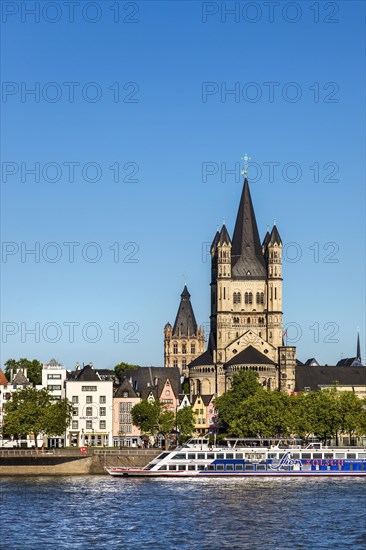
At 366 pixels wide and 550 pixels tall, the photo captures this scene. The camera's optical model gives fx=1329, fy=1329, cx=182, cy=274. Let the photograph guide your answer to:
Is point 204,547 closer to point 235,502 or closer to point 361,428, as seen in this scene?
point 235,502

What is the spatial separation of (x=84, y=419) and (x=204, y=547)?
113870 millimetres

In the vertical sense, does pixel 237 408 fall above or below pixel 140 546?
above

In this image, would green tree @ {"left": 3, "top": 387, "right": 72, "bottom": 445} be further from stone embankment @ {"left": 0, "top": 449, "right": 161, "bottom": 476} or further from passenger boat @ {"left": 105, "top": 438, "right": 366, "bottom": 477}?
passenger boat @ {"left": 105, "top": 438, "right": 366, "bottom": 477}

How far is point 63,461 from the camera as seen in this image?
15212cm

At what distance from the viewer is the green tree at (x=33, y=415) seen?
558 ft

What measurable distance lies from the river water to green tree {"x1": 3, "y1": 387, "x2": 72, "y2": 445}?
104 feet

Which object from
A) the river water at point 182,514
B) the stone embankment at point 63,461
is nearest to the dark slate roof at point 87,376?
the stone embankment at point 63,461

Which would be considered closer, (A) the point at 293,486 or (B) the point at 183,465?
(A) the point at 293,486

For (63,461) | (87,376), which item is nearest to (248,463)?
(63,461)

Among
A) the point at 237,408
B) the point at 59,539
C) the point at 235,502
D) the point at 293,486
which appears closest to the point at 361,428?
the point at 237,408

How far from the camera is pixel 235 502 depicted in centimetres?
11119

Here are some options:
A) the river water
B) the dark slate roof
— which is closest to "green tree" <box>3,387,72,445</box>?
the dark slate roof

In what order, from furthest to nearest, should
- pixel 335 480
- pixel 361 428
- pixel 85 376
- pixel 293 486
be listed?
pixel 85 376
pixel 361 428
pixel 335 480
pixel 293 486

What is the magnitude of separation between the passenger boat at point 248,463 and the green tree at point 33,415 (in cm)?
2178
